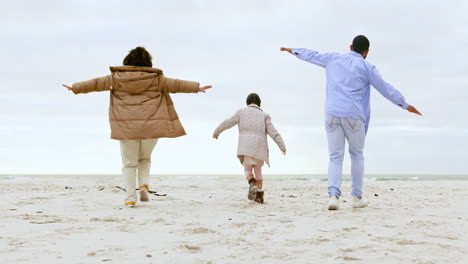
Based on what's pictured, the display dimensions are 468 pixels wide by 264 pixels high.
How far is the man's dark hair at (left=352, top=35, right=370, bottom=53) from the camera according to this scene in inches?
247

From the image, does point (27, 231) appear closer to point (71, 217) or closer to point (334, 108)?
point (71, 217)

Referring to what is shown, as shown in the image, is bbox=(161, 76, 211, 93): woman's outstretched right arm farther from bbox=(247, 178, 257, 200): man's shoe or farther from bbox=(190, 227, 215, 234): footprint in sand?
bbox=(190, 227, 215, 234): footprint in sand

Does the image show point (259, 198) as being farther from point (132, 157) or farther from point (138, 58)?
point (138, 58)

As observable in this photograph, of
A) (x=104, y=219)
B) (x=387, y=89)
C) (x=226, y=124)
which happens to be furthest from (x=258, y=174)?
(x=104, y=219)

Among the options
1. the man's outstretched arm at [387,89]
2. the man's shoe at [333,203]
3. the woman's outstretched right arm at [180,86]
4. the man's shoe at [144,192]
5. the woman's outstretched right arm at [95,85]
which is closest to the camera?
the man's shoe at [333,203]

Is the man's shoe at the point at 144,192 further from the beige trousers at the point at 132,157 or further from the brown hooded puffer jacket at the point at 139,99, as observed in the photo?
the brown hooded puffer jacket at the point at 139,99

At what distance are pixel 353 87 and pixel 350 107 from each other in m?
0.29

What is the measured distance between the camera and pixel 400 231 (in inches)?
161

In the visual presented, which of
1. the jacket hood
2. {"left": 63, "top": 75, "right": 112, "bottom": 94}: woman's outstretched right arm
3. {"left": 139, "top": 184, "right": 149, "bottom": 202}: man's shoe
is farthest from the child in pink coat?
{"left": 63, "top": 75, "right": 112, "bottom": 94}: woman's outstretched right arm

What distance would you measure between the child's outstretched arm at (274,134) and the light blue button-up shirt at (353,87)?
4.65 ft

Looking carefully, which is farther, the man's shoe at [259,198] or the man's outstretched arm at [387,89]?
the man's shoe at [259,198]

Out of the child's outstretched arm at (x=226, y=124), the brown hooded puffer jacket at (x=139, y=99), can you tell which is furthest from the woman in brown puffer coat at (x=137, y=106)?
the child's outstretched arm at (x=226, y=124)

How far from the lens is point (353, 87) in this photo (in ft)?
19.6

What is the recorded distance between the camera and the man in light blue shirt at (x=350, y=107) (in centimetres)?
593
